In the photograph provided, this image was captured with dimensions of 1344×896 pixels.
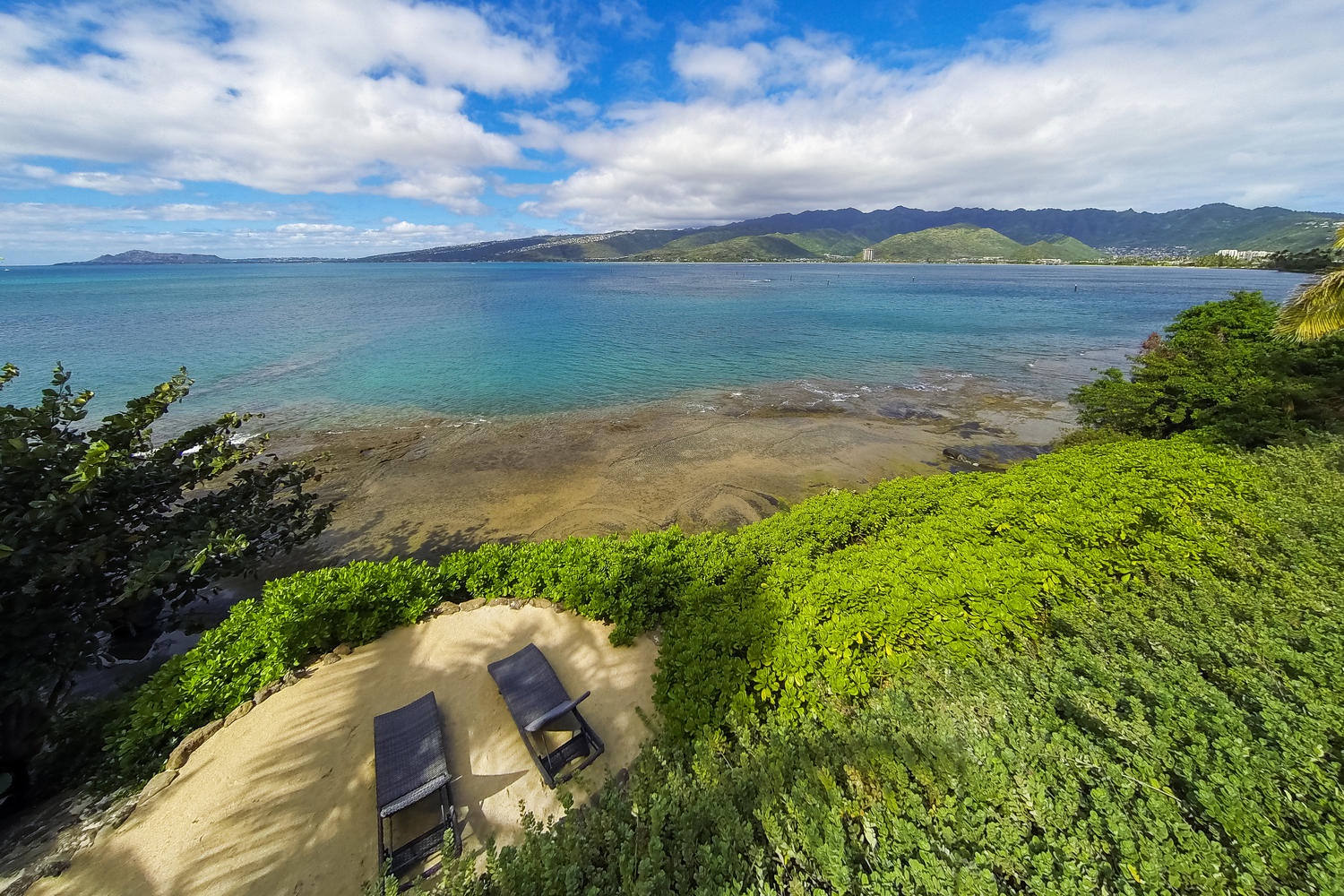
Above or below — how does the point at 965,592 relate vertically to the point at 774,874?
above

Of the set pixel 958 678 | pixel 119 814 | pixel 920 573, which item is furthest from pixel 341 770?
pixel 920 573

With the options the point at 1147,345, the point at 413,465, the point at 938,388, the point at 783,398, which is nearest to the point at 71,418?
the point at 413,465

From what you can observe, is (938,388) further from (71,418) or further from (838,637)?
(71,418)

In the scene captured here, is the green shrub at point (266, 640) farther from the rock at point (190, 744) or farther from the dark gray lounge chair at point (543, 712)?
the dark gray lounge chair at point (543, 712)

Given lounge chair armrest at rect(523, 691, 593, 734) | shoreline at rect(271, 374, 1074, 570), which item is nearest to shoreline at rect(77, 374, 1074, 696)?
shoreline at rect(271, 374, 1074, 570)

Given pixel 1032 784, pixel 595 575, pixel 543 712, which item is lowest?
pixel 543 712

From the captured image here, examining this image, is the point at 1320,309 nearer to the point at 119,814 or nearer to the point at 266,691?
the point at 266,691

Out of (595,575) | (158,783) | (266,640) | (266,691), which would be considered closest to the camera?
(158,783)
